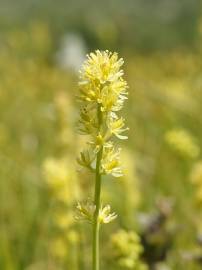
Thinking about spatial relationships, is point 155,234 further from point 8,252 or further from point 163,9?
point 163,9

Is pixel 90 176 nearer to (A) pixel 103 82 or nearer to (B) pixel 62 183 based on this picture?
(B) pixel 62 183

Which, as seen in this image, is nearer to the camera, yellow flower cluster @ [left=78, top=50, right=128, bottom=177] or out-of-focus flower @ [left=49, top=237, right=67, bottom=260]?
yellow flower cluster @ [left=78, top=50, right=128, bottom=177]

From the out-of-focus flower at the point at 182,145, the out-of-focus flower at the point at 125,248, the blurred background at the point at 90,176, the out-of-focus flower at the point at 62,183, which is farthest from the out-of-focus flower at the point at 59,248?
the out-of-focus flower at the point at 182,145

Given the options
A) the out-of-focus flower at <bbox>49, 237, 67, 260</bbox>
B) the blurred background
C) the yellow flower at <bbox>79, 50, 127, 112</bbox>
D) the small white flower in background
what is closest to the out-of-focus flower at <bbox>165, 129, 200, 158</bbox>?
the blurred background

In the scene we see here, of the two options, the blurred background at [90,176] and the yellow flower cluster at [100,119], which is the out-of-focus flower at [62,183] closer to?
the blurred background at [90,176]

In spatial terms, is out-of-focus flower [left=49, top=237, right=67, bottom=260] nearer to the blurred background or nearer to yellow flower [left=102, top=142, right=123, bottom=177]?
the blurred background

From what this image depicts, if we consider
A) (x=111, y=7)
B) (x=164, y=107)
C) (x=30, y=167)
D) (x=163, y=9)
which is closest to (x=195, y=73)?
(x=164, y=107)
